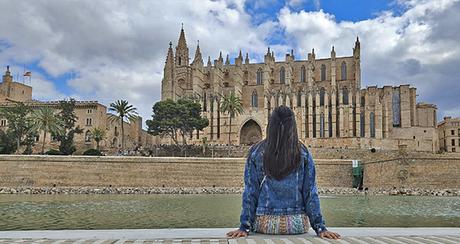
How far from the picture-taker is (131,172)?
→ 37031 millimetres

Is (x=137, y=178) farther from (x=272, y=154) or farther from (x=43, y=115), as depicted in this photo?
(x=272, y=154)

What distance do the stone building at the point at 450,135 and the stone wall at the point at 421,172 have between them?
32.3 metres

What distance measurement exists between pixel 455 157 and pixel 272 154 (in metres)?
33.0

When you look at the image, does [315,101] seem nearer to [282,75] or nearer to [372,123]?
[372,123]

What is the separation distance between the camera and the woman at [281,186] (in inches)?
206

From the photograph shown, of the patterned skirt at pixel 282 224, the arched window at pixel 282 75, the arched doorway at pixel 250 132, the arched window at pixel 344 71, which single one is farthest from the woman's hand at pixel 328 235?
the arched window at pixel 282 75

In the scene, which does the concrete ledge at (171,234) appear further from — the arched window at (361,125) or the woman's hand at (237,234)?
the arched window at (361,125)

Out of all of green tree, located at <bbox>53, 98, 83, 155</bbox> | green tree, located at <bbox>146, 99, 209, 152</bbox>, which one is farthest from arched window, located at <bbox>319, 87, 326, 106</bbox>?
green tree, located at <bbox>53, 98, 83, 155</bbox>

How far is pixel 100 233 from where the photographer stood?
18.4 ft

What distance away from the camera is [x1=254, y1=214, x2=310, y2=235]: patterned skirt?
5262 millimetres

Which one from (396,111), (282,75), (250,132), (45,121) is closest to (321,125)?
(250,132)

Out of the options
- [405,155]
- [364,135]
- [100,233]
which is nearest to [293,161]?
[100,233]

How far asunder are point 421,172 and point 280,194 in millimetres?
32545

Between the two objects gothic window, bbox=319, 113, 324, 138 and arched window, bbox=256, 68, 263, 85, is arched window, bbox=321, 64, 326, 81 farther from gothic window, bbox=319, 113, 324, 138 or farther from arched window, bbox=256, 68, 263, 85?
gothic window, bbox=319, 113, 324, 138
